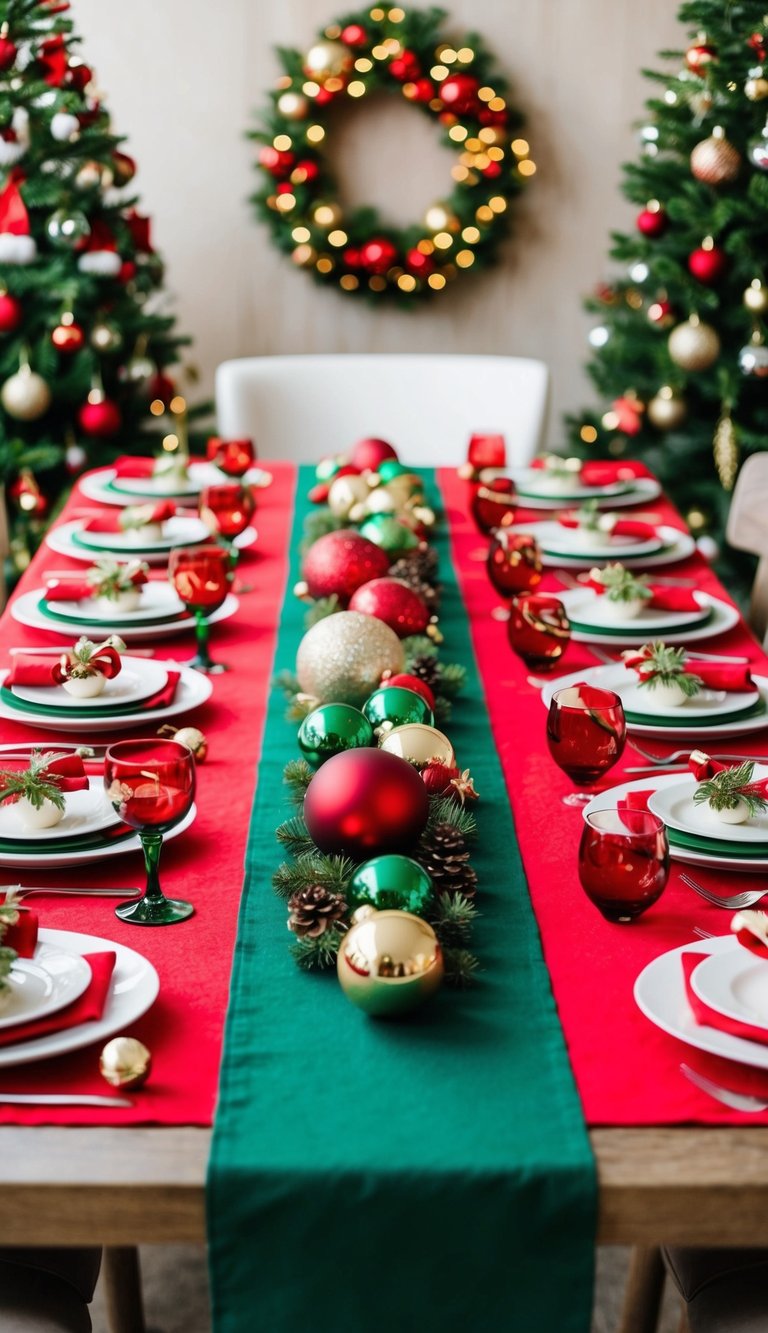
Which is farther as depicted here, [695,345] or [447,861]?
[695,345]

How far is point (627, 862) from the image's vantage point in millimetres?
984

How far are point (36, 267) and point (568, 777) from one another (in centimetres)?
223

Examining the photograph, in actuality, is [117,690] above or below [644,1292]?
above

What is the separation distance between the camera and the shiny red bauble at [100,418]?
10.0 feet

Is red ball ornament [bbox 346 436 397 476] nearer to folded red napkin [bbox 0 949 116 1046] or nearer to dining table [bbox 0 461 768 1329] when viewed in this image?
dining table [bbox 0 461 768 1329]

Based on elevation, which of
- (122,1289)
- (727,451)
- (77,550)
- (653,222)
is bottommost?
(122,1289)

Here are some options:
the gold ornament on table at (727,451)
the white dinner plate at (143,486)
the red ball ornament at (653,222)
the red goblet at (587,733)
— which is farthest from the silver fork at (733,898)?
the red ball ornament at (653,222)

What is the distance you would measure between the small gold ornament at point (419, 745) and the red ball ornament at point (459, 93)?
2.98 metres

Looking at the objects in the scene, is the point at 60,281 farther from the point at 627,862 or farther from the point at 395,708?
the point at 627,862

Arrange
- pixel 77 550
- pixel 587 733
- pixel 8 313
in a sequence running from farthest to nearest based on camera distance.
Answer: pixel 8 313 → pixel 77 550 → pixel 587 733

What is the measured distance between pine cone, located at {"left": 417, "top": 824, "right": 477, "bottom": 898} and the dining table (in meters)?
0.03

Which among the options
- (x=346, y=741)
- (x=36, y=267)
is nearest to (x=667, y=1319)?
(x=346, y=741)

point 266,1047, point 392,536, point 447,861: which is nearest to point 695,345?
point 392,536

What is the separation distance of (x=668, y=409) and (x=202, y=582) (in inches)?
81.6
